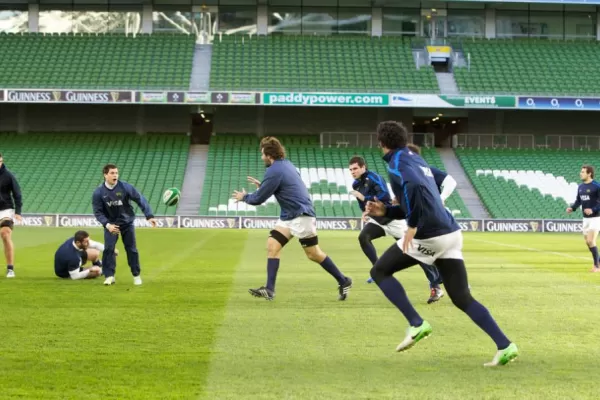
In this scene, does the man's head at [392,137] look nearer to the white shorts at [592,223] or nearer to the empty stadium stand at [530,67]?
the white shorts at [592,223]

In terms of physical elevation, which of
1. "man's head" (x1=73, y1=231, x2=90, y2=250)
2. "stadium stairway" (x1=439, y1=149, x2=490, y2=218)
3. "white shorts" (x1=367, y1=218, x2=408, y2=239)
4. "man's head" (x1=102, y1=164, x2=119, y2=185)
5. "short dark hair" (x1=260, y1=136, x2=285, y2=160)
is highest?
"short dark hair" (x1=260, y1=136, x2=285, y2=160)

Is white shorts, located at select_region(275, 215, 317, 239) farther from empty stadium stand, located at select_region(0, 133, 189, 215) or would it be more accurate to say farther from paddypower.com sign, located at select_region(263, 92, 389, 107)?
paddypower.com sign, located at select_region(263, 92, 389, 107)

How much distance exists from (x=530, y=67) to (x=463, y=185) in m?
10.1

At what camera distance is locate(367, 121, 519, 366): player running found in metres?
7.88

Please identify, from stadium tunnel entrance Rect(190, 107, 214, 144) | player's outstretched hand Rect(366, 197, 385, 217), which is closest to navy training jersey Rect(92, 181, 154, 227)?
player's outstretched hand Rect(366, 197, 385, 217)

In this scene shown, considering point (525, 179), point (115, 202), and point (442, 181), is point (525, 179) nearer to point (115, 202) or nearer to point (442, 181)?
point (115, 202)

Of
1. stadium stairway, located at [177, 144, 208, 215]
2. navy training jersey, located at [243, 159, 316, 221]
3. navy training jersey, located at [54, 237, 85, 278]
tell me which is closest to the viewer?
navy training jersey, located at [243, 159, 316, 221]

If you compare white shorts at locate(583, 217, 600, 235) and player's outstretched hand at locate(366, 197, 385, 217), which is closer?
player's outstretched hand at locate(366, 197, 385, 217)

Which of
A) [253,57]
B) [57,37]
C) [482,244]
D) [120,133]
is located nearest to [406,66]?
[253,57]

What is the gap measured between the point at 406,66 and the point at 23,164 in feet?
75.5

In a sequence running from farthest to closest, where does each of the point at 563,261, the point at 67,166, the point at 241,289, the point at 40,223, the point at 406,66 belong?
the point at 406,66, the point at 67,166, the point at 40,223, the point at 563,261, the point at 241,289

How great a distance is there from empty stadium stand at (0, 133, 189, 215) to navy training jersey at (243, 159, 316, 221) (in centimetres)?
3224

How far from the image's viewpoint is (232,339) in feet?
30.4

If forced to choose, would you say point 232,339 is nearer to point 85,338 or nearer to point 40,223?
point 85,338
